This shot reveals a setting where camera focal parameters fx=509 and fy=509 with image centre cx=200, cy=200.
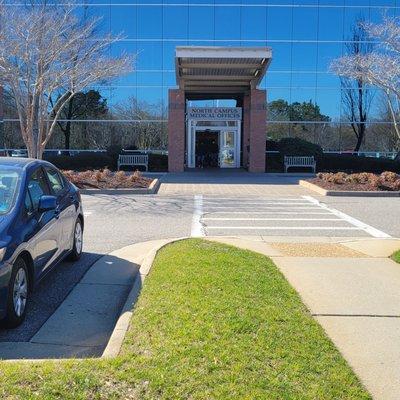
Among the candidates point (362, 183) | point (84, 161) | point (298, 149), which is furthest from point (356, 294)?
point (298, 149)

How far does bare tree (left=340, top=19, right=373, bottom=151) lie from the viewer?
31641 millimetres

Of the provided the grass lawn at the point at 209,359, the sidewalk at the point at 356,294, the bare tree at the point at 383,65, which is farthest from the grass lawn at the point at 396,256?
the bare tree at the point at 383,65

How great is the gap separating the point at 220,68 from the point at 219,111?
418cm

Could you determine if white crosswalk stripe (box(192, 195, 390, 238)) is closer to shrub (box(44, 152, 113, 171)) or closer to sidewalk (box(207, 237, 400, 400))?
sidewalk (box(207, 237, 400, 400))

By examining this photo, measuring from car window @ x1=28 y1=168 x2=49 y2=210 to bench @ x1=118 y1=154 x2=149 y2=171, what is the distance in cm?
2012

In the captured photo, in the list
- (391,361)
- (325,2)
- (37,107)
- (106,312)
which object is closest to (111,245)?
(106,312)

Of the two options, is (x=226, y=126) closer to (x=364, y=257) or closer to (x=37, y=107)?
(x=37, y=107)

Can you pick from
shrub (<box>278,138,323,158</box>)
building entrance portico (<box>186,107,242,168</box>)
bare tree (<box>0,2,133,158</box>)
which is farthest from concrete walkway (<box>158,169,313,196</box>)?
building entrance portico (<box>186,107,242,168</box>)

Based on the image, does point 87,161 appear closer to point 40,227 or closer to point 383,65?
point 383,65

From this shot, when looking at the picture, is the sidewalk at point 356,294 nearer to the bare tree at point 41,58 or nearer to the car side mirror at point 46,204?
the car side mirror at point 46,204

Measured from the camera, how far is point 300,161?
26.7 metres

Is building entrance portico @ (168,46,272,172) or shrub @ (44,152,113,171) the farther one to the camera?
shrub @ (44,152,113,171)

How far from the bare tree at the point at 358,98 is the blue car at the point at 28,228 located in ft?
91.1

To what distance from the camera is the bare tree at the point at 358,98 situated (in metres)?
31.6
